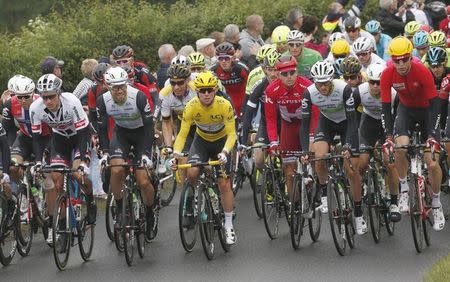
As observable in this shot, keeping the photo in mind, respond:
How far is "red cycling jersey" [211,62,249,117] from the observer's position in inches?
770

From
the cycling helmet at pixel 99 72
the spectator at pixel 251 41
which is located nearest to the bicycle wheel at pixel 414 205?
the cycling helmet at pixel 99 72

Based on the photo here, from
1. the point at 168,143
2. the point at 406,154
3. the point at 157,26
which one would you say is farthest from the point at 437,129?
the point at 157,26

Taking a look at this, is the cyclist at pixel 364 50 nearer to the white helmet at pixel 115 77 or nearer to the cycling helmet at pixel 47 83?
the white helmet at pixel 115 77

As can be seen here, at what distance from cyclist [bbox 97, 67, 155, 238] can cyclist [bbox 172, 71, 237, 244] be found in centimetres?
44

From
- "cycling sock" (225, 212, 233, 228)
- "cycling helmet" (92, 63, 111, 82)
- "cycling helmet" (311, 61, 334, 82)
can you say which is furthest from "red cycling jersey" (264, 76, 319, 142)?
"cycling helmet" (92, 63, 111, 82)

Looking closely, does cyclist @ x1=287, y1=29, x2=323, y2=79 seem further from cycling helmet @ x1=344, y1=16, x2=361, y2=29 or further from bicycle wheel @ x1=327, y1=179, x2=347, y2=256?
bicycle wheel @ x1=327, y1=179, x2=347, y2=256

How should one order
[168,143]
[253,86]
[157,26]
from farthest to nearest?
[157,26], [253,86], [168,143]

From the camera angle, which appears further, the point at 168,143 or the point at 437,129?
the point at 168,143

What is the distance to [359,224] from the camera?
1559 centimetres

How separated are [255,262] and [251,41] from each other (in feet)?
27.6

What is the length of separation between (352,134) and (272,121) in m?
1.12

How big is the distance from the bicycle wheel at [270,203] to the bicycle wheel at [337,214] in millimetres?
1178

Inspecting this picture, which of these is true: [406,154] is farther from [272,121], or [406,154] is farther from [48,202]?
[48,202]

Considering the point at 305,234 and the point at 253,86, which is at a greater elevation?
the point at 253,86
